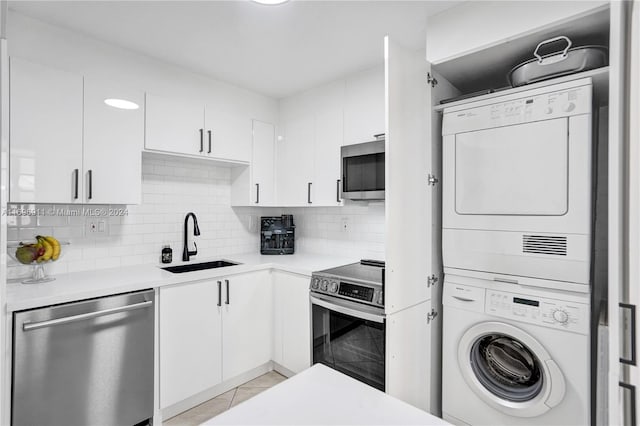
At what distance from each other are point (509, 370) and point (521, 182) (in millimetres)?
1021

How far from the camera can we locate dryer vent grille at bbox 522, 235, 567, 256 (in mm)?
1548

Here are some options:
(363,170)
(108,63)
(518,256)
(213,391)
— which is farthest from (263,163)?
(518,256)

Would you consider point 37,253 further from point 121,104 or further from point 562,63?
point 562,63

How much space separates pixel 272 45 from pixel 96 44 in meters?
1.17

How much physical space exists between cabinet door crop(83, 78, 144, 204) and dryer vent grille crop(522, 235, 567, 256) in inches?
95.6

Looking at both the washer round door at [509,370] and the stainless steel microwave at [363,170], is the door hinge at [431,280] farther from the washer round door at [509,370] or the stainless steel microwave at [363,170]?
the stainless steel microwave at [363,170]

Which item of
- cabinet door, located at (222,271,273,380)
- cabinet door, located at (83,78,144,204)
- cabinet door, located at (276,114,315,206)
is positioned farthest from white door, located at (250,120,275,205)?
cabinet door, located at (83,78,144,204)

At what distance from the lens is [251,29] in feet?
6.88

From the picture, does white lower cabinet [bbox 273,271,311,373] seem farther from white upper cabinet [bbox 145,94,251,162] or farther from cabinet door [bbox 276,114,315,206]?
white upper cabinet [bbox 145,94,251,162]

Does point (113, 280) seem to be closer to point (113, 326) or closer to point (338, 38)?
point (113, 326)

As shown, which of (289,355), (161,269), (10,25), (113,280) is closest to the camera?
(10,25)

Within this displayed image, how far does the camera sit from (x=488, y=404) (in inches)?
68.5
